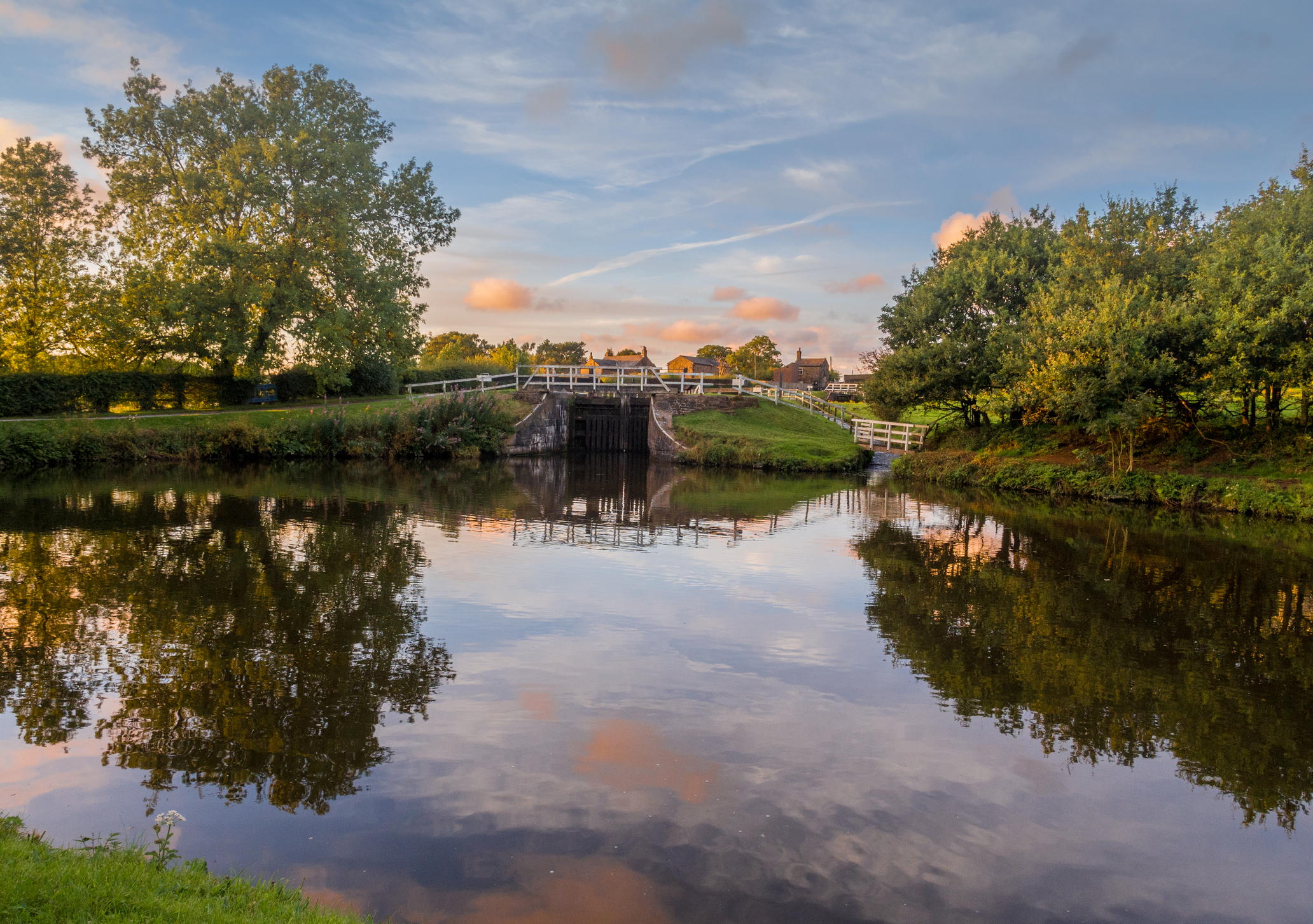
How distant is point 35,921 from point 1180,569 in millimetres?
17086

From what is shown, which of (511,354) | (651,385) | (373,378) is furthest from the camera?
(511,354)

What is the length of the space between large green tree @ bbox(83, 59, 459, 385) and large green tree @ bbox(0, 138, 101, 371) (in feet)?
5.57

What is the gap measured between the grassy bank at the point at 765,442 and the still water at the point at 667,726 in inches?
739

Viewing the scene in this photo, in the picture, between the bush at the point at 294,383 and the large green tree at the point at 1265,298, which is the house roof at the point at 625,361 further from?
the large green tree at the point at 1265,298

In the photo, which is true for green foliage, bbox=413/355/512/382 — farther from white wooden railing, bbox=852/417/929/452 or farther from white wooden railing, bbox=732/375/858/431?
white wooden railing, bbox=852/417/929/452

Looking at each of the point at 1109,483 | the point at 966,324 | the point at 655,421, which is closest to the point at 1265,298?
the point at 1109,483

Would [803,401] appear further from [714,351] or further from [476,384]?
[714,351]

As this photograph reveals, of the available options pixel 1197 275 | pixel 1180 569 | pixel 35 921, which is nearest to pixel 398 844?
pixel 35 921

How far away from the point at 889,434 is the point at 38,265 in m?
35.9

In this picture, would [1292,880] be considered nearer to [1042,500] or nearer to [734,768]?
[734,768]

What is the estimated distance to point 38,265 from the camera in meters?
30.6

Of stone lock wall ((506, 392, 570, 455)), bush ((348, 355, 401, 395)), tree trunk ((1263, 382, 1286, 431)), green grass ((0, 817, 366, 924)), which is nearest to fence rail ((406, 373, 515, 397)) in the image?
bush ((348, 355, 401, 395))

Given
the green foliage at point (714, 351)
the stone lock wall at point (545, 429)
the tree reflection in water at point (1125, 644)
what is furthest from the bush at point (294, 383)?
the green foliage at point (714, 351)

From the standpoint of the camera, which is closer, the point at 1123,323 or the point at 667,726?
the point at 667,726
